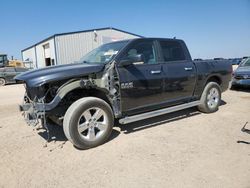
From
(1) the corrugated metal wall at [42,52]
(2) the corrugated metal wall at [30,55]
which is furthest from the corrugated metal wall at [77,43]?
(2) the corrugated metal wall at [30,55]

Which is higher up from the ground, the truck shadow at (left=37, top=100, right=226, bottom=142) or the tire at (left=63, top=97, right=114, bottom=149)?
the tire at (left=63, top=97, right=114, bottom=149)

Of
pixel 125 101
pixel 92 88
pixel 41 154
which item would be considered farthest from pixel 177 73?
pixel 41 154

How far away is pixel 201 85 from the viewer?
5.98 meters

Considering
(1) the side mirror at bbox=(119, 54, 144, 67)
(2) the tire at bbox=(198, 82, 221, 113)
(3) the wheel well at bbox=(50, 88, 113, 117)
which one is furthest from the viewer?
(2) the tire at bbox=(198, 82, 221, 113)

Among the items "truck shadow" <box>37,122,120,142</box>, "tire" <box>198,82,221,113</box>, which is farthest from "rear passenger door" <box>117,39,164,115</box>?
"tire" <box>198,82,221,113</box>

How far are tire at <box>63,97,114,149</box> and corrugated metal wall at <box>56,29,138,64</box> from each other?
21.4m

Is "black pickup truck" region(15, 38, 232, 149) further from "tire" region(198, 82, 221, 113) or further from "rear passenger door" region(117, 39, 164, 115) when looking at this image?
"tire" region(198, 82, 221, 113)

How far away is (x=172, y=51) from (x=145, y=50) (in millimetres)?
877

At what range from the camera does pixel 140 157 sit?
→ 3635 millimetres

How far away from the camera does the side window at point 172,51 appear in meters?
5.27

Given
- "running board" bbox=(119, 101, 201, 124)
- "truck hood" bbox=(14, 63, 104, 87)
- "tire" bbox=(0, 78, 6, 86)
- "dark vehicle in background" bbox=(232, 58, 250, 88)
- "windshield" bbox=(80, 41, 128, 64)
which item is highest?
"windshield" bbox=(80, 41, 128, 64)

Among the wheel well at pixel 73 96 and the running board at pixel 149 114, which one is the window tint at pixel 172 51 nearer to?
the running board at pixel 149 114

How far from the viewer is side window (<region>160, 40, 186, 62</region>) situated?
17.3 feet

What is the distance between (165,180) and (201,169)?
1.92ft
